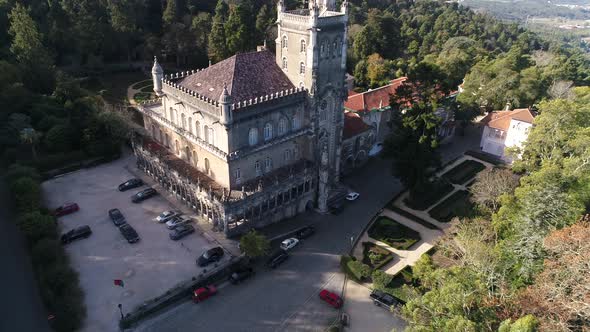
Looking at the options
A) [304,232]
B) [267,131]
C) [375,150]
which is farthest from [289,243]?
[375,150]

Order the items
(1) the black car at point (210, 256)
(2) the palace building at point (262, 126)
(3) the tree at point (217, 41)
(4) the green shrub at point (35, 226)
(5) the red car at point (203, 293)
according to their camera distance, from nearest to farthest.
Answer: (5) the red car at point (203, 293) < (4) the green shrub at point (35, 226) < (1) the black car at point (210, 256) < (2) the palace building at point (262, 126) < (3) the tree at point (217, 41)

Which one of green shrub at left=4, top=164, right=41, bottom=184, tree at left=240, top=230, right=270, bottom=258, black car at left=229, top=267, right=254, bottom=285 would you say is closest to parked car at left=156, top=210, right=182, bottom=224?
tree at left=240, top=230, right=270, bottom=258

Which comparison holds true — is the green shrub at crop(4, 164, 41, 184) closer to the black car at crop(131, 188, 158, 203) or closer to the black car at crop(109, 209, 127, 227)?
the black car at crop(109, 209, 127, 227)

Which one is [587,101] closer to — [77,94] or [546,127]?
[546,127]

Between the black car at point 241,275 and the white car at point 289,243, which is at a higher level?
the white car at point 289,243

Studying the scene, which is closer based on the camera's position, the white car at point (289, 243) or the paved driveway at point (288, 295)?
the paved driveway at point (288, 295)

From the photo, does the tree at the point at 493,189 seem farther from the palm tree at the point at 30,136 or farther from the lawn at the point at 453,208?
the palm tree at the point at 30,136

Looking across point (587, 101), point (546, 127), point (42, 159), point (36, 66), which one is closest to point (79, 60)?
point (36, 66)

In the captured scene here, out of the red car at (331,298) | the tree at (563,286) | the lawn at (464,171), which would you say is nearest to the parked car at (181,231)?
the red car at (331,298)
